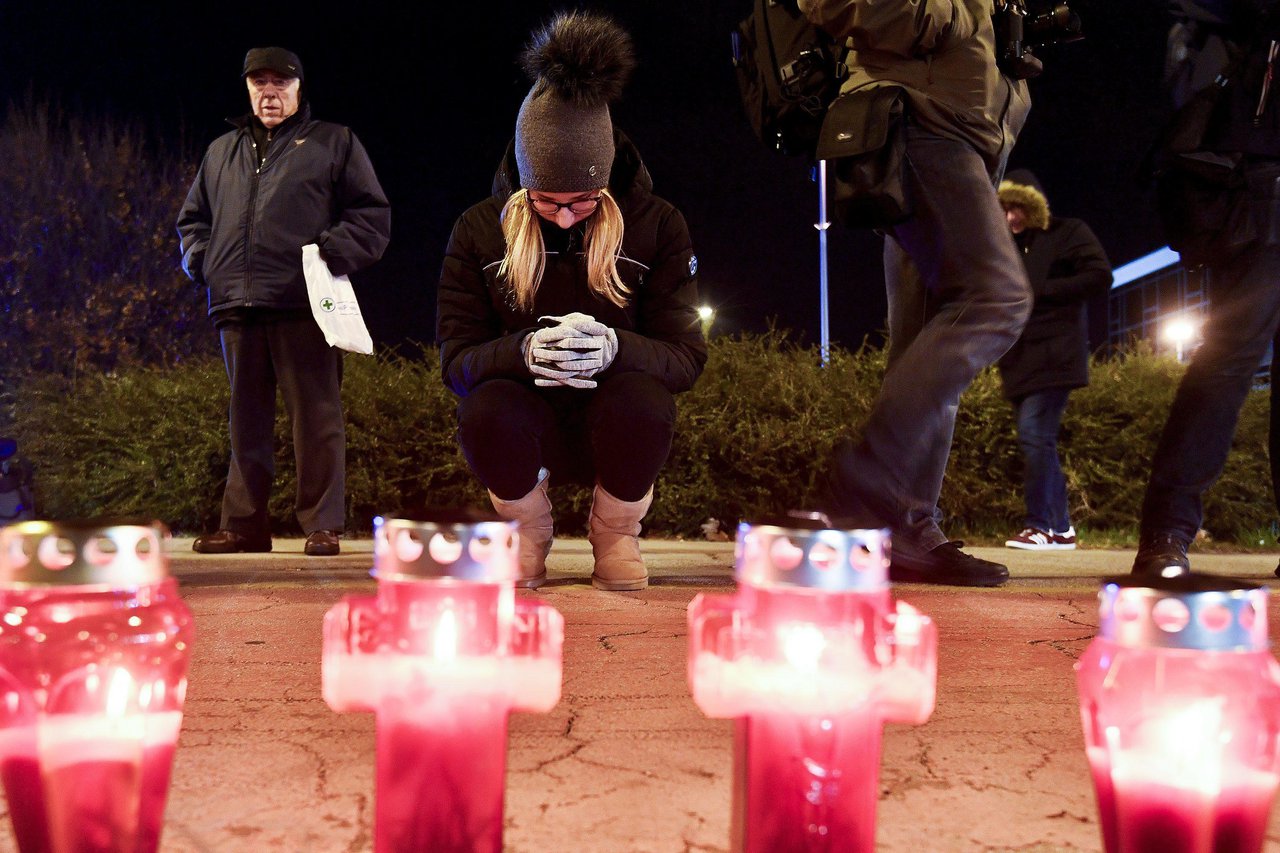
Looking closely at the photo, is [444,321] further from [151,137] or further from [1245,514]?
[151,137]

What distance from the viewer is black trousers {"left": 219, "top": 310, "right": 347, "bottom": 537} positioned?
3.44 meters

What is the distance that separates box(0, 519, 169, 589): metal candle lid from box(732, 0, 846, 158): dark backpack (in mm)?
1936

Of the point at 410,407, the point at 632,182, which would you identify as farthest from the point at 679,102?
the point at 632,182

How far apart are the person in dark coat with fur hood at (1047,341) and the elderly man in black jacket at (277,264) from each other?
288 cm

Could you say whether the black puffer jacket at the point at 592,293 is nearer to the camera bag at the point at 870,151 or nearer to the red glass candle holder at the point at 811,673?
the camera bag at the point at 870,151

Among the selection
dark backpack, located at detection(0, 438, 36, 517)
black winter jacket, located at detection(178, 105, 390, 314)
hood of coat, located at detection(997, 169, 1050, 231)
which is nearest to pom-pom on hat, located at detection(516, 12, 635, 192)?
black winter jacket, located at detection(178, 105, 390, 314)

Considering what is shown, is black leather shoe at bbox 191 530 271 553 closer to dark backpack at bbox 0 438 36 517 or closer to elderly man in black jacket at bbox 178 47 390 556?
elderly man in black jacket at bbox 178 47 390 556

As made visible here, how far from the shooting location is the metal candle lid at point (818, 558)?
674mm

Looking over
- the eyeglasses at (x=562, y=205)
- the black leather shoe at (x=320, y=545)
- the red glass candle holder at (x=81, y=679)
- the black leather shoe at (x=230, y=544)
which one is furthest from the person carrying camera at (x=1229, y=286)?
the black leather shoe at (x=230, y=544)

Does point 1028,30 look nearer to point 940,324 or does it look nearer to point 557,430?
point 940,324

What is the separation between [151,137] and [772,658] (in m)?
19.9

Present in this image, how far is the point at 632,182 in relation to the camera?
102 inches

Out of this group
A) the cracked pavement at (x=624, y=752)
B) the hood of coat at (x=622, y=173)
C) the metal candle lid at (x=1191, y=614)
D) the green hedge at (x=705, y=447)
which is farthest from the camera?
the green hedge at (x=705, y=447)

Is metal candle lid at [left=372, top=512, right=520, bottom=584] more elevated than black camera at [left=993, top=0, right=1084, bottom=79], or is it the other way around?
black camera at [left=993, top=0, right=1084, bottom=79]
